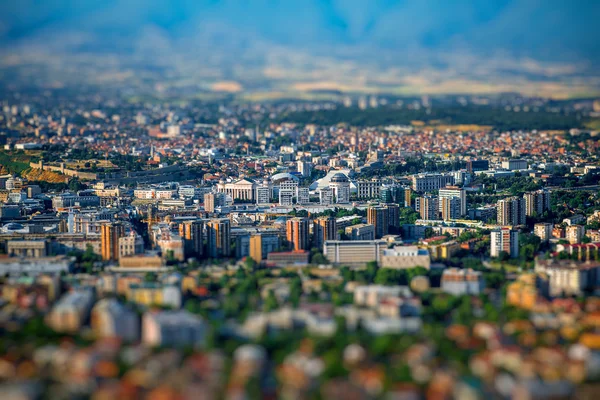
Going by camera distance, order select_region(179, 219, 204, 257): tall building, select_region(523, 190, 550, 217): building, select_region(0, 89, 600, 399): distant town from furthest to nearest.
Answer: select_region(523, 190, 550, 217): building → select_region(179, 219, 204, 257): tall building → select_region(0, 89, 600, 399): distant town

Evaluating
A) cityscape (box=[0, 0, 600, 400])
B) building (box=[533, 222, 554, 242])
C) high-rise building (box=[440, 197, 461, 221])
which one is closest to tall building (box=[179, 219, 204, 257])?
cityscape (box=[0, 0, 600, 400])

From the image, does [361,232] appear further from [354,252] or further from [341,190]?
[341,190]

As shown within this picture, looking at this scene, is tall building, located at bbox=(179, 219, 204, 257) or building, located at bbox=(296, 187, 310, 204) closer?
tall building, located at bbox=(179, 219, 204, 257)

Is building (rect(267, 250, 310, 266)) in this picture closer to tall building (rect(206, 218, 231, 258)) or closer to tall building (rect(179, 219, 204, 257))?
tall building (rect(206, 218, 231, 258))

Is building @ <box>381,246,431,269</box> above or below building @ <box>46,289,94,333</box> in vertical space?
above

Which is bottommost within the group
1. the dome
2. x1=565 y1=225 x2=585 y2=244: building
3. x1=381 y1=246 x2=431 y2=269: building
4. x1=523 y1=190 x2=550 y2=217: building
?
x1=381 y1=246 x2=431 y2=269: building

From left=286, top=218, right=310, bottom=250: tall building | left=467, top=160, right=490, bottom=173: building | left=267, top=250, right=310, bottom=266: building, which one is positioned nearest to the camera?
left=267, top=250, right=310, bottom=266: building

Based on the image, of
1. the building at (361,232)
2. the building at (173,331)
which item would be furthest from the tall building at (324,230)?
the building at (173,331)
